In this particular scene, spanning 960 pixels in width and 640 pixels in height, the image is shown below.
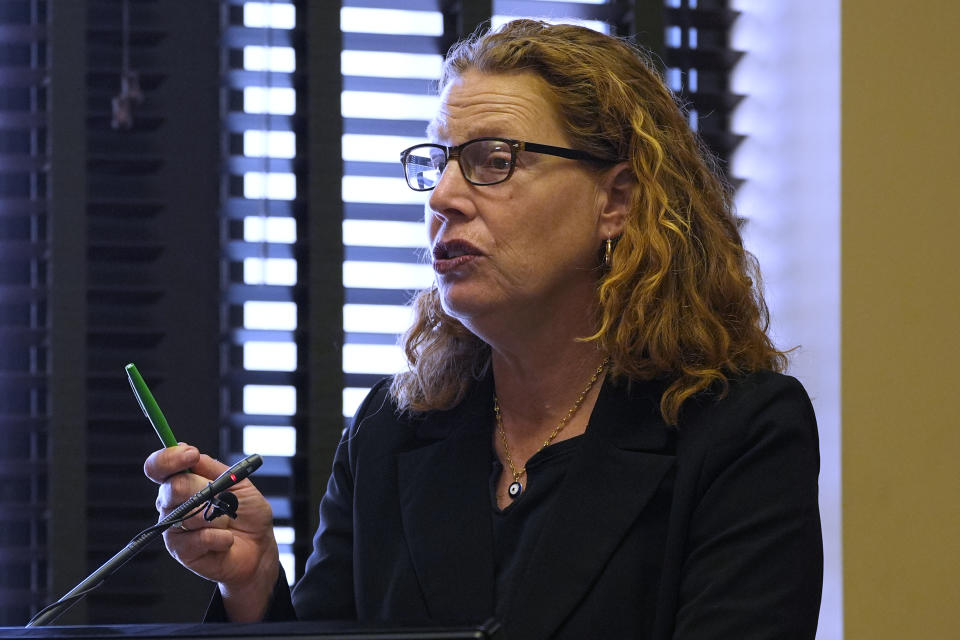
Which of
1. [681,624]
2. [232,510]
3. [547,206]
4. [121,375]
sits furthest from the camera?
[121,375]

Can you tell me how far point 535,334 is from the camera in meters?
1.60

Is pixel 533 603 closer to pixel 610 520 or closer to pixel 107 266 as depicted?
pixel 610 520

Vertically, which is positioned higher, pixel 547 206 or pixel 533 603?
pixel 547 206

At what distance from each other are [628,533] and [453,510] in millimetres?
272

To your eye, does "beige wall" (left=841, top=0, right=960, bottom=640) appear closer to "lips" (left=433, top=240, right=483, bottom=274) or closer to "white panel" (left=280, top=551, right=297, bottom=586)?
"lips" (left=433, top=240, right=483, bottom=274)

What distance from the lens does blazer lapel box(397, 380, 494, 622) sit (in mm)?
1464

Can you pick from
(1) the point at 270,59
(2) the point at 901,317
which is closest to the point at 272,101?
(1) the point at 270,59

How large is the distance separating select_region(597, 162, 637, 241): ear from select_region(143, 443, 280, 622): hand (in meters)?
0.66

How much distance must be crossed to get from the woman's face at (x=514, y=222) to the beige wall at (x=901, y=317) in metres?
0.71

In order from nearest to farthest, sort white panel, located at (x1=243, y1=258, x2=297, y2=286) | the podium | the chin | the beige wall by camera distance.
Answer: the podium, the chin, the beige wall, white panel, located at (x1=243, y1=258, x2=297, y2=286)

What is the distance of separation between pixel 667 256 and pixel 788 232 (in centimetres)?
76

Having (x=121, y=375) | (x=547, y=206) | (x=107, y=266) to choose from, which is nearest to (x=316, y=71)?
(x=107, y=266)

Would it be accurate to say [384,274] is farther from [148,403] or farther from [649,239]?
[148,403]

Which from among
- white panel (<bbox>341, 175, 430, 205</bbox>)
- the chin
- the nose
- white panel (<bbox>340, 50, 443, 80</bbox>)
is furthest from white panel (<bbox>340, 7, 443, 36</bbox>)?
the chin
